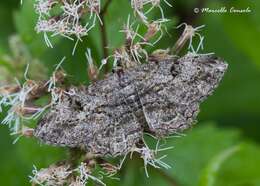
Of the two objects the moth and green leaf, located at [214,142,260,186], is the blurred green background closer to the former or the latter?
green leaf, located at [214,142,260,186]

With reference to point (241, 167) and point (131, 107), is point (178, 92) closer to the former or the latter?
point (131, 107)

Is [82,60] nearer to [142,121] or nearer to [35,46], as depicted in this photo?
[35,46]

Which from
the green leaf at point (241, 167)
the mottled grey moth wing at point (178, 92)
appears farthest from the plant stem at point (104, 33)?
the green leaf at point (241, 167)

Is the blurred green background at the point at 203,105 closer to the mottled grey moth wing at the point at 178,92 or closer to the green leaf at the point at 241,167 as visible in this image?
the green leaf at the point at 241,167

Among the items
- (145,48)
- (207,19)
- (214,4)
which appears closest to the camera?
(145,48)

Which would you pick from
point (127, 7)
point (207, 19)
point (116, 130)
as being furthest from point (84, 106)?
point (207, 19)

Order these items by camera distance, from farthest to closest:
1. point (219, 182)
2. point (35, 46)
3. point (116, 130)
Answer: point (219, 182) → point (35, 46) → point (116, 130)

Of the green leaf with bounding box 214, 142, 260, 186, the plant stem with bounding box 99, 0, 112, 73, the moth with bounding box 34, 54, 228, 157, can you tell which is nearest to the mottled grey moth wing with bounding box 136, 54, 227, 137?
the moth with bounding box 34, 54, 228, 157
